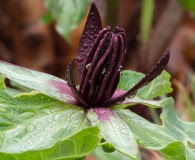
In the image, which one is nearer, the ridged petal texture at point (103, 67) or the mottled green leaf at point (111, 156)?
the ridged petal texture at point (103, 67)

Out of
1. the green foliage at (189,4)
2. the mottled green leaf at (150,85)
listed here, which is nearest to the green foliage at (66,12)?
the green foliage at (189,4)

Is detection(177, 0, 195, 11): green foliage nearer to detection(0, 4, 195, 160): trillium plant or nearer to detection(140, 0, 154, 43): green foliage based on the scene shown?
detection(140, 0, 154, 43): green foliage

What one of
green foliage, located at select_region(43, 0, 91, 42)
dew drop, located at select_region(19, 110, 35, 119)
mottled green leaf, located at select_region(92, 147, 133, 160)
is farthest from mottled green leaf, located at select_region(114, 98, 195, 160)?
green foliage, located at select_region(43, 0, 91, 42)

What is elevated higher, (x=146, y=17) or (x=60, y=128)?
(x=60, y=128)

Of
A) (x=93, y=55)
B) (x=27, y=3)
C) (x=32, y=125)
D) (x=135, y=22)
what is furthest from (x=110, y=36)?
(x=27, y=3)

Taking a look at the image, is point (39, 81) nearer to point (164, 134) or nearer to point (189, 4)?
point (164, 134)

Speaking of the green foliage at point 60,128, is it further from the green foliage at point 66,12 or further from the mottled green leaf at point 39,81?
the green foliage at point 66,12

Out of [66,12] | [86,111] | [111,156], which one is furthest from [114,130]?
[66,12]
